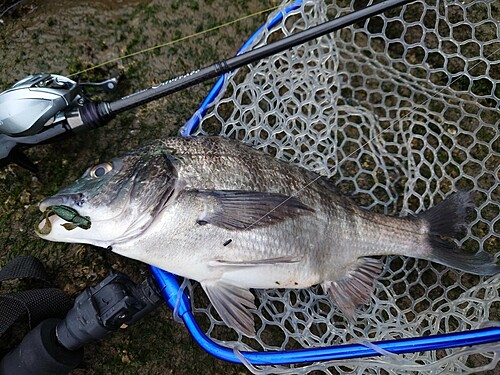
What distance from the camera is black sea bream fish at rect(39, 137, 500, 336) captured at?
6.09 ft

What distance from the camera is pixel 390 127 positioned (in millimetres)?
2479

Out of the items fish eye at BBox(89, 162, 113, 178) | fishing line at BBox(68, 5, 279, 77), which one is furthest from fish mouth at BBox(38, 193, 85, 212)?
fishing line at BBox(68, 5, 279, 77)

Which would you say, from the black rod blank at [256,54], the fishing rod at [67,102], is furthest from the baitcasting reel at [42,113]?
the black rod blank at [256,54]

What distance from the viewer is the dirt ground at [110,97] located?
2283mm

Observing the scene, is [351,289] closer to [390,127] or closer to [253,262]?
[253,262]

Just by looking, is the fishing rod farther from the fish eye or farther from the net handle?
the net handle

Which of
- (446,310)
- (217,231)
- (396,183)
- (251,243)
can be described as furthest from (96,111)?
(446,310)

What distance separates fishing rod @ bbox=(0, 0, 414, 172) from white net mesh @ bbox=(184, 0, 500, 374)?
38 centimetres

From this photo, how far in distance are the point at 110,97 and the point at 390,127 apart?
55.0 inches

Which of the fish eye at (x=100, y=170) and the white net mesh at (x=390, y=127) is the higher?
the fish eye at (x=100, y=170)

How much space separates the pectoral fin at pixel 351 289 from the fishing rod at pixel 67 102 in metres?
0.97

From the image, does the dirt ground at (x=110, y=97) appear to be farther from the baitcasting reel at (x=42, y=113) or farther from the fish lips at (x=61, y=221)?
the fish lips at (x=61, y=221)

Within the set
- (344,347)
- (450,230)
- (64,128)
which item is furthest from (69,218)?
(450,230)

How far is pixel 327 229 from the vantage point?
2070mm
